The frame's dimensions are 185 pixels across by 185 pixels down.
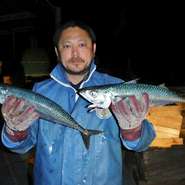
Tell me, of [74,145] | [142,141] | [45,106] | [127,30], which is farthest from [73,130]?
[127,30]

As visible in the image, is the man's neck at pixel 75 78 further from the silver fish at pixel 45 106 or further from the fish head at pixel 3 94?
the fish head at pixel 3 94

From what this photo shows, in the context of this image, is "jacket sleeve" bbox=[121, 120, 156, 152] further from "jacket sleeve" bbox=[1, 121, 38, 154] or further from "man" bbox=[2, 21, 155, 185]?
"jacket sleeve" bbox=[1, 121, 38, 154]

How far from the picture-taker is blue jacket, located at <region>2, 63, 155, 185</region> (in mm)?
3828

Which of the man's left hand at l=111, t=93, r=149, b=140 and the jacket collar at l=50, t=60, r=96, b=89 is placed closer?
the man's left hand at l=111, t=93, r=149, b=140

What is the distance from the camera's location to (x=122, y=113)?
382 centimetres

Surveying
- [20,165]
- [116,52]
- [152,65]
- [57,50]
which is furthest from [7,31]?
[57,50]

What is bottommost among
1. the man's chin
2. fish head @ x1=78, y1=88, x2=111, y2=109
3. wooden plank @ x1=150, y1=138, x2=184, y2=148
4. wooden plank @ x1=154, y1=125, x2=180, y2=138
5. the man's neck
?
wooden plank @ x1=150, y1=138, x2=184, y2=148

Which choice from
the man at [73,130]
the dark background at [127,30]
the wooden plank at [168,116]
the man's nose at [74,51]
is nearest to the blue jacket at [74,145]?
the man at [73,130]

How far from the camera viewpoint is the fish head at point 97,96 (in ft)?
12.8

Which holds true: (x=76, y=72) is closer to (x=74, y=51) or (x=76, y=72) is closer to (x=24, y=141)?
(x=74, y=51)

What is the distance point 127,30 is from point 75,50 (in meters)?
10.5

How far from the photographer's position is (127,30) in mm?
14234

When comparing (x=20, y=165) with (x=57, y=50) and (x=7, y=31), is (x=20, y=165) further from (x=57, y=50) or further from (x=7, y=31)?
(x=7, y=31)

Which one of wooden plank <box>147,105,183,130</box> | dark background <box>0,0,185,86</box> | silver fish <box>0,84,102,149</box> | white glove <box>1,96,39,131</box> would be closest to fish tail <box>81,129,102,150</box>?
silver fish <box>0,84,102,149</box>
